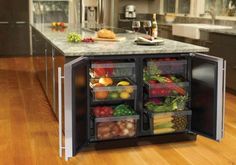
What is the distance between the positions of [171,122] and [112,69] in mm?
716

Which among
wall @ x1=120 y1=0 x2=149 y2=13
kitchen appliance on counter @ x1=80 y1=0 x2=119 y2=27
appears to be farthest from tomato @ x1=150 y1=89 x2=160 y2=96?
wall @ x1=120 y1=0 x2=149 y2=13

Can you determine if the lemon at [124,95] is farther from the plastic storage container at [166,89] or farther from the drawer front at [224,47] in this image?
the drawer front at [224,47]

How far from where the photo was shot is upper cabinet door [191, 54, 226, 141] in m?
3.15

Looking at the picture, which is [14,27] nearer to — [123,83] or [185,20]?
[185,20]

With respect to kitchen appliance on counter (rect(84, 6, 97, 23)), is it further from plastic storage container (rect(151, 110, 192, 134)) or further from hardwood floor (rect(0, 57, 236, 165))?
plastic storage container (rect(151, 110, 192, 134))

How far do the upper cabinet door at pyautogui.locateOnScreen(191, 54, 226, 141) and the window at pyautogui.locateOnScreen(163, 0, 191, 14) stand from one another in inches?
170

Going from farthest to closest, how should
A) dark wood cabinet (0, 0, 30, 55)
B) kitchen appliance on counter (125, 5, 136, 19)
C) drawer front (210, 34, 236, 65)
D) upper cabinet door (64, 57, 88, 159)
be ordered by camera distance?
dark wood cabinet (0, 0, 30, 55), kitchen appliance on counter (125, 5, 136, 19), drawer front (210, 34, 236, 65), upper cabinet door (64, 57, 88, 159)

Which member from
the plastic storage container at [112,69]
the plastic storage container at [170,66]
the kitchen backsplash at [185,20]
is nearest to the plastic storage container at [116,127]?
the plastic storage container at [112,69]

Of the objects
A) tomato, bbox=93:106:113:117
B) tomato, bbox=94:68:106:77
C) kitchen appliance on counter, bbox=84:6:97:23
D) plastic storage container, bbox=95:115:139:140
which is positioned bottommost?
plastic storage container, bbox=95:115:139:140

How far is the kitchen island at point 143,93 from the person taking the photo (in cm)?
315

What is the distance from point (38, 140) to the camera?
11.7ft

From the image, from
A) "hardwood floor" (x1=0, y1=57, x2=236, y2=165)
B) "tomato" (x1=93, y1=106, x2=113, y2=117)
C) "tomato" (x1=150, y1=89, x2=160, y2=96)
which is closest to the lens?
"hardwood floor" (x1=0, y1=57, x2=236, y2=165)

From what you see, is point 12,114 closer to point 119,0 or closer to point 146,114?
point 146,114

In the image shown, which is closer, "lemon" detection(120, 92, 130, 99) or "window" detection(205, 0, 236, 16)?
"lemon" detection(120, 92, 130, 99)
